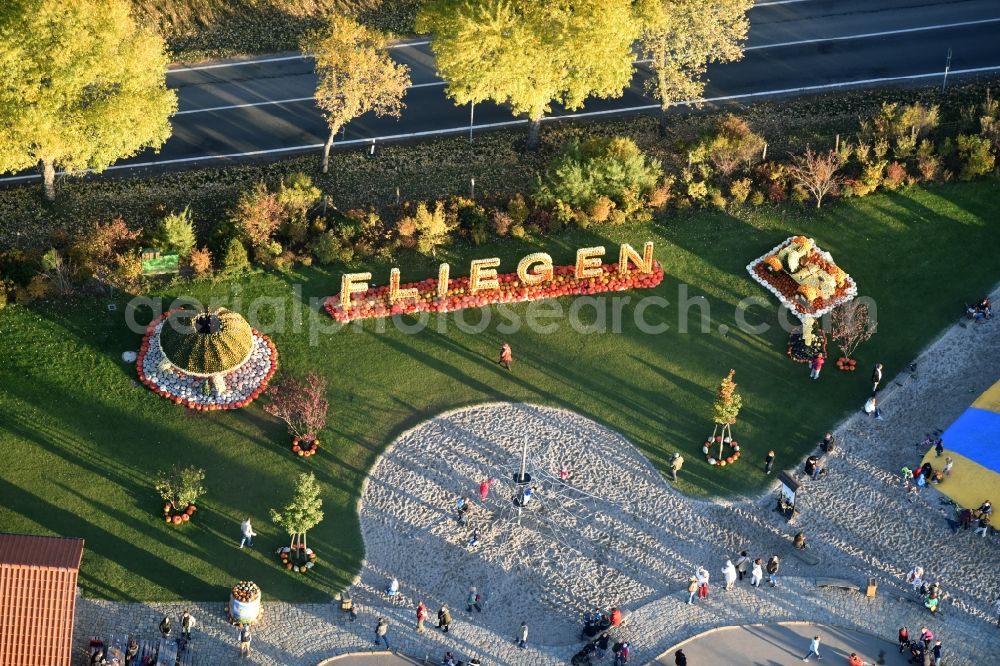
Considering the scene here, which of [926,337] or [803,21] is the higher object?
[803,21]

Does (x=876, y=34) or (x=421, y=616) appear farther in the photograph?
(x=876, y=34)

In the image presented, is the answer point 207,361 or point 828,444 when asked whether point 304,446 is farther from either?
point 828,444

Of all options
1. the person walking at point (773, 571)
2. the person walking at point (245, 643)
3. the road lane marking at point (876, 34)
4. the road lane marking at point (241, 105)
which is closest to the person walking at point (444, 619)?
Answer: the person walking at point (245, 643)

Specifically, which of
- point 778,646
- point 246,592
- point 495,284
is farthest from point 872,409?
point 246,592

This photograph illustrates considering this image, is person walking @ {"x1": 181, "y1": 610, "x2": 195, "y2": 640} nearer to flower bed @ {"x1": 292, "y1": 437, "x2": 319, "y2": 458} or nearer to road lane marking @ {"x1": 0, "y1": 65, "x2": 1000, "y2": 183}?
flower bed @ {"x1": 292, "y1": 437, "x2": 319, "y2": 458}

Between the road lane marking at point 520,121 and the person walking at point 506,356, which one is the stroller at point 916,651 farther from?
the road lane marking at point 520,121

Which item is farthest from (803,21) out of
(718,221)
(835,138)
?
(718,221)

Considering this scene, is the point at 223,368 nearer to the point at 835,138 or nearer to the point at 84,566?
the point at 84,566
